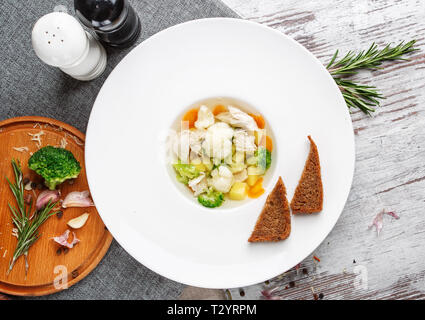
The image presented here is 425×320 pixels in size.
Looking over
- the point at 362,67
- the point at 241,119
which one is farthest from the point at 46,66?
the point at 362,67

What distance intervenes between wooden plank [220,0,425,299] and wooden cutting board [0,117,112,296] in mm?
880

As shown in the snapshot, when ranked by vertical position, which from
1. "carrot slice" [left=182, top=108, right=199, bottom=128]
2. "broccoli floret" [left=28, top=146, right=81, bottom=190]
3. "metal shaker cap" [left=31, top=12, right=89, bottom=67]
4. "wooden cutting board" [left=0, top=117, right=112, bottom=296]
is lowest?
"wooden cutting board" [left=0, top=117, right=112, bottom=296]

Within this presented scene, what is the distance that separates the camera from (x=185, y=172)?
5.80 feet

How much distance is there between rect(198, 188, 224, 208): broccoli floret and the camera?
1.73 meters

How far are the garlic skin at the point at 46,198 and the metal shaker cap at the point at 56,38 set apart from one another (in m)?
0.65

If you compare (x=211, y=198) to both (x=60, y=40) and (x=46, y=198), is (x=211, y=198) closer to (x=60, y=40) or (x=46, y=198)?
(x=46, y=198)

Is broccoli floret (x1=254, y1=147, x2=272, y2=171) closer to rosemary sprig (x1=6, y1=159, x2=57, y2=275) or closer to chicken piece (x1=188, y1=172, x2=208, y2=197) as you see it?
chicken piece (x1=188, y1=172, x2=208, y2=197)

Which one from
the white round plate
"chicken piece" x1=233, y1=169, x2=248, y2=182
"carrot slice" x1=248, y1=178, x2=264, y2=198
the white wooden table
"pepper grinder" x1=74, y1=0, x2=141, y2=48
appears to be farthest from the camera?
the white wooden table

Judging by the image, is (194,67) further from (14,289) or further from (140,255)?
(14,289)

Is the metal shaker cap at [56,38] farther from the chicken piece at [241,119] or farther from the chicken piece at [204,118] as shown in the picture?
the chicken piece at [241,119]

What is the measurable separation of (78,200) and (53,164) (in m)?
0.23

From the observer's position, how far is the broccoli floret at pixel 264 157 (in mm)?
1731

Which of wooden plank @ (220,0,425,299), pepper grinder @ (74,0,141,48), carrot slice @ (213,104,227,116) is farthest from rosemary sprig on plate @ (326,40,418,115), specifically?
pepper grinder @ (74,0,141,48)
